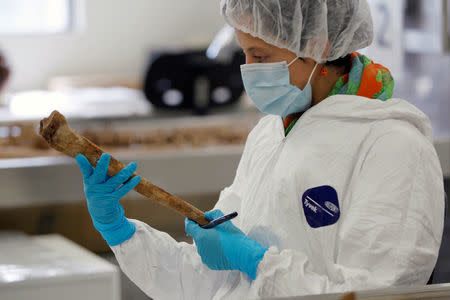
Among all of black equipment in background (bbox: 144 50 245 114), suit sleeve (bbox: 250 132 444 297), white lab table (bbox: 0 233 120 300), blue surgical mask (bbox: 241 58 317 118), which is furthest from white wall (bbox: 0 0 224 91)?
suit sleeve (bbox: 250 132 444 297)

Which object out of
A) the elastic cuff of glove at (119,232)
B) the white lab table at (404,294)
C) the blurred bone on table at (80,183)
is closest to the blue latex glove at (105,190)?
the elastic cuff of glove at (119,232)

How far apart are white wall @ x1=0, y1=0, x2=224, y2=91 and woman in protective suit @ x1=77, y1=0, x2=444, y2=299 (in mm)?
5192

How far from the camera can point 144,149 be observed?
2.52m

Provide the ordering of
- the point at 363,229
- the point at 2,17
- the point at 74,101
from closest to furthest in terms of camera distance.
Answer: the point at 363,229
the point at 74,101
the point at 2,17

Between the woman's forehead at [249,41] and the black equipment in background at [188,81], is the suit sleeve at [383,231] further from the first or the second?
the black equipment in background at [188,81]

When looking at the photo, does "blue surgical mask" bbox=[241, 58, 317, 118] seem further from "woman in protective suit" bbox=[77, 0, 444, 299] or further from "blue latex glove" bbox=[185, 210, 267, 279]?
"blue latex glove" bbox=[185, 210, 267, 279]

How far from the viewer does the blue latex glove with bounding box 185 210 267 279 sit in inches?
38.2

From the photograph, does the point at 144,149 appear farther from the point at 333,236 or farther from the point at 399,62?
the point at 333,236

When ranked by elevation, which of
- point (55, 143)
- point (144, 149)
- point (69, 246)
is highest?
point (55, 143)

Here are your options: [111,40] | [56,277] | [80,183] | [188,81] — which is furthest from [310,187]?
[111,40]

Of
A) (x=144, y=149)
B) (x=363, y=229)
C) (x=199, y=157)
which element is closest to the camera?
(x=363, y=229)

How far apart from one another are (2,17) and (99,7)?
0.98 meters

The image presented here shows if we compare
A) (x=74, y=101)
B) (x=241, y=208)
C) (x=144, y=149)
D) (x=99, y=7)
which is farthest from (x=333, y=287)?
(x=99, y=7)

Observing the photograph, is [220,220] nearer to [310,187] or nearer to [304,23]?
[310,187]
